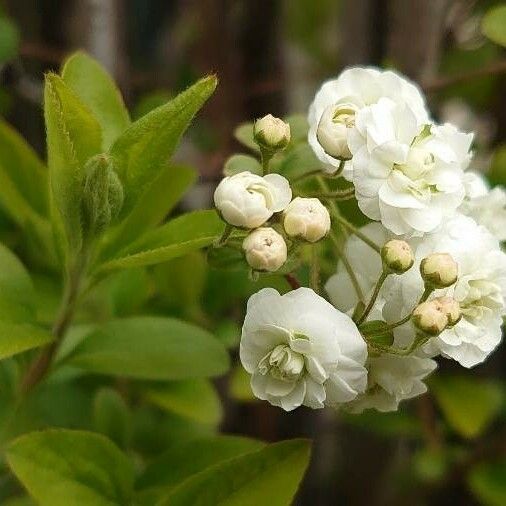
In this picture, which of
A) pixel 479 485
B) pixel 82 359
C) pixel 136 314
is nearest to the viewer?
pixel 82 359

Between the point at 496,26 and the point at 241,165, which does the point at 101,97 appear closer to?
the point at 241,165

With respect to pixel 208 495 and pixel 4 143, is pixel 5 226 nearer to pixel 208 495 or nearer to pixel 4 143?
pixel 4 143

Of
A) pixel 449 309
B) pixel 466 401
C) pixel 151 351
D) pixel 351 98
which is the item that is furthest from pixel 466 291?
pixel 466 401

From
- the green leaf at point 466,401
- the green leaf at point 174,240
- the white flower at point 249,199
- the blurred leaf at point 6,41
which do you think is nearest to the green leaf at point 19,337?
the green leaf at point 174,240

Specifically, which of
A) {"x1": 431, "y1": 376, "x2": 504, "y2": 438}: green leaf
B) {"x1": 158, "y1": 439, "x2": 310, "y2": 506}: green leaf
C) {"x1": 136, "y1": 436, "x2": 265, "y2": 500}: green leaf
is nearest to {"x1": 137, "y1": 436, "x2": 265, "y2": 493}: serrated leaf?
{"x1": 136, "y1": 436, "x2": 265, "y2": 500}: green leaf

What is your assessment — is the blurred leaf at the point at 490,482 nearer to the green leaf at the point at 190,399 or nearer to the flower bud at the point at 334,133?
the green leaf at the point at 190,399

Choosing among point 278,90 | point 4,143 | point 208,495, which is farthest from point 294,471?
point 278,90

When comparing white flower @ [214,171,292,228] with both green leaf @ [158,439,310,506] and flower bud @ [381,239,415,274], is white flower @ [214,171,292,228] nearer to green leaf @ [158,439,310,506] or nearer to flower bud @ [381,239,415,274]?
flower bud @ [381,239,415,274]
